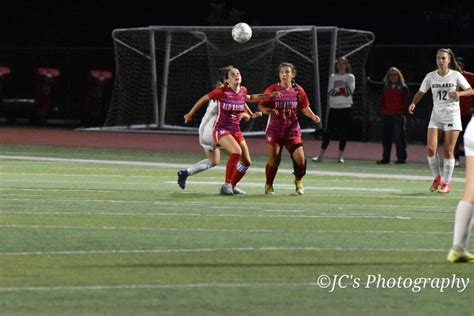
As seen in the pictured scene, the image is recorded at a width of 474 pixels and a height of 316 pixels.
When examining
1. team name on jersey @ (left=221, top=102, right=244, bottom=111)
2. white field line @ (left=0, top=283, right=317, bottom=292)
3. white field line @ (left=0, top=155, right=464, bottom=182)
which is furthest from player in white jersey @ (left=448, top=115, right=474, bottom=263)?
white field line @ (left=0, top=155, right=464, bottom=182)

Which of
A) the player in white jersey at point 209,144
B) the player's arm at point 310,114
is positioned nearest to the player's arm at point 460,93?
the player's arm at point 310,114

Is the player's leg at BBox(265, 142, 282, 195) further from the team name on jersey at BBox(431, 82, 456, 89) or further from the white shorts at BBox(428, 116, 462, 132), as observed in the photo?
the team name on jersey at BBox(431, 82, 456, 89)

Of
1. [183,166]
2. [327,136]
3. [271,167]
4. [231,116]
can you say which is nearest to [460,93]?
[271,167]

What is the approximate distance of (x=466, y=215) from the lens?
31.9 ft

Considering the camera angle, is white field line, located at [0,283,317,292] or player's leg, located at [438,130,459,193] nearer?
white field line, located at [0,283,317,292]

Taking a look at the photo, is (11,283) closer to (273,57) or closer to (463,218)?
(463,218)

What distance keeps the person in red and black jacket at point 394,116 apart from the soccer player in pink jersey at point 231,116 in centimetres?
794

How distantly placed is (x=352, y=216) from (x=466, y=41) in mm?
24608

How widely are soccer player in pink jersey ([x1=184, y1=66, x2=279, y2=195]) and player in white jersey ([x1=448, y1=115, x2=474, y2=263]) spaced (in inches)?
258

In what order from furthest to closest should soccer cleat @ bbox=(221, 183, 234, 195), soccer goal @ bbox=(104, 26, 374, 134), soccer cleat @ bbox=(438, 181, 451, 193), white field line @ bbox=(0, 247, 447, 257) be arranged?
1. soccer goal @ bbox=(104, 26, 374, 134)
2. soccer cleat @ bbox=(438, 181, 451, 193)
3. soccer cleat @ bbox=(221, 183, 234, 195)
4. white field line @ bbox=(0, 247, 447, 257)

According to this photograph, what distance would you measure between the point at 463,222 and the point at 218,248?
205 centimetres

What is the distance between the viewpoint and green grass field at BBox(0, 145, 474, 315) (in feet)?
26.9

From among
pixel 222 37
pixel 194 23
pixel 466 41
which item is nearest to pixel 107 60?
pixel 194 23

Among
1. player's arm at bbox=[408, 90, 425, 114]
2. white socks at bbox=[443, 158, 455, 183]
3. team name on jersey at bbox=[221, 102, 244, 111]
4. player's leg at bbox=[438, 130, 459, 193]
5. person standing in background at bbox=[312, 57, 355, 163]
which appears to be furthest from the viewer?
person standing in background at bbox=[312, 57, 355, 163]
